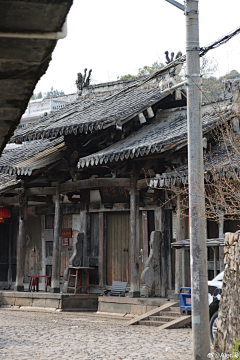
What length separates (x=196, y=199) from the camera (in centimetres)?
678

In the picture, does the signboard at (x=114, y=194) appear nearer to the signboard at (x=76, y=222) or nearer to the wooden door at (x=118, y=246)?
the wooden door at (x=118, y=246)

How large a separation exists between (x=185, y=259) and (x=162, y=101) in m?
5.56

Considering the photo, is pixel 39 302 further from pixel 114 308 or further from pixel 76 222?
pixel 76 222

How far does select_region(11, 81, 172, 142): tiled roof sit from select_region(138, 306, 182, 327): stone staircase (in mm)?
5471

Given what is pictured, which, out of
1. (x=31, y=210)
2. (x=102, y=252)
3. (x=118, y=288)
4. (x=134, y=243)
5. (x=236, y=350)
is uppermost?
(x=31, y=210)

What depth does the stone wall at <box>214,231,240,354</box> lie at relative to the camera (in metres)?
5.82

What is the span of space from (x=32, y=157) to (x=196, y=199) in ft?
33.8

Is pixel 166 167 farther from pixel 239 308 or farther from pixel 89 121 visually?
pixel 239 308

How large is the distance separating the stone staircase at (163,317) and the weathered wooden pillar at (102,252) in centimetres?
403

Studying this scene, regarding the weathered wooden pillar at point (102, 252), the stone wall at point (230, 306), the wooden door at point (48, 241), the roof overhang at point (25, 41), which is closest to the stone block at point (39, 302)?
the weathered wooden pillar at point (102, 252)

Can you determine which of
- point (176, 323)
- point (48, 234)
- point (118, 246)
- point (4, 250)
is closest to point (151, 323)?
point (176, 323)

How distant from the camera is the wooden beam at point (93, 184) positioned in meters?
13.9

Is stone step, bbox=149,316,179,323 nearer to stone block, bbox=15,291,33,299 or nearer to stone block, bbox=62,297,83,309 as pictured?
stone block, bbox=62,297,83,309

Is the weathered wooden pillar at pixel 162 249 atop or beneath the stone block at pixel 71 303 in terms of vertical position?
atop
